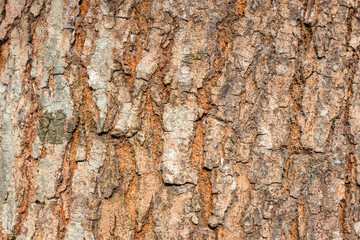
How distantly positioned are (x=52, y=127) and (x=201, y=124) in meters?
0.56

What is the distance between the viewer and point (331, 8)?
148 cm

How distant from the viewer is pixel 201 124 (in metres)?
1.42

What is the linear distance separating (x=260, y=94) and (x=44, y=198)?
878 mm

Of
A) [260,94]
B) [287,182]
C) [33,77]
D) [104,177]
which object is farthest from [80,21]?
[287,182]

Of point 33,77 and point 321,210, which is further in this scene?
point 33,77

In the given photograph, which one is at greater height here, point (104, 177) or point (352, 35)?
point (352, 35)

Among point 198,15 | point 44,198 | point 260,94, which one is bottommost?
point 44,198

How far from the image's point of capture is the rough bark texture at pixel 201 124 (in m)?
1.41

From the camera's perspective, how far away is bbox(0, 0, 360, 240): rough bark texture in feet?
4.62

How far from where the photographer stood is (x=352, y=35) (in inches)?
58.8

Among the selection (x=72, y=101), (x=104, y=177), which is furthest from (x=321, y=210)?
(x=72, y=101)

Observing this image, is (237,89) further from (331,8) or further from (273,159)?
(331,8)

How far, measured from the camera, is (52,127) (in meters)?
1.48

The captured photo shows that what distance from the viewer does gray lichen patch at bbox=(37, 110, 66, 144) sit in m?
1.47
